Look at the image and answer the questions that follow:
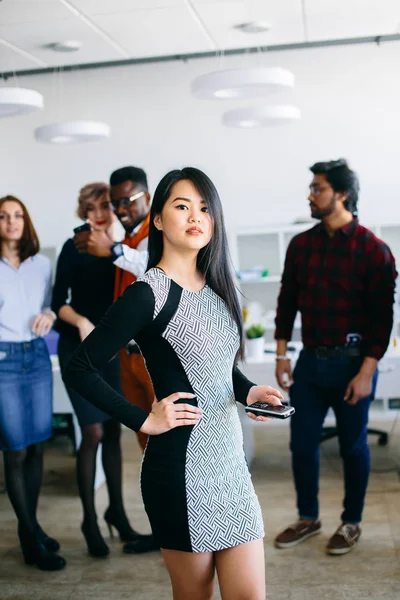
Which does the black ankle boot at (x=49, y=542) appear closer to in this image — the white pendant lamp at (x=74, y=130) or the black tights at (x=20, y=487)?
the black tights at (x=20, y=487)

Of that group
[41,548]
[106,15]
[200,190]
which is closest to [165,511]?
[200,190]

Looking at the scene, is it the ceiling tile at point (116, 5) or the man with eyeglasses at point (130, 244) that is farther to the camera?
the ceiling tile at point (116, 5)

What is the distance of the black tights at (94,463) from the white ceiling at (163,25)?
287 cm

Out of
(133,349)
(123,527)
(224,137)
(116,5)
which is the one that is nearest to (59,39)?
(116,5)

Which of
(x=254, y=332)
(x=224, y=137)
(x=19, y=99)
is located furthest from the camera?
(x=224, y=137)

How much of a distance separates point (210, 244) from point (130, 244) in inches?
48.7

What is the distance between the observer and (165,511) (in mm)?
1766

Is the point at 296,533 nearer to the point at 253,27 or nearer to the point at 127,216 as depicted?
the point at 127,216

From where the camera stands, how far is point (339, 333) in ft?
10.5

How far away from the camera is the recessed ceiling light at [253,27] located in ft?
18.5

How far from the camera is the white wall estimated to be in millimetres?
6797

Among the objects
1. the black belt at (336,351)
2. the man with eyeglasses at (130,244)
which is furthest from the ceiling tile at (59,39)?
the black belt at (336,351)

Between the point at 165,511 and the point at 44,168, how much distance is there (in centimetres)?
610

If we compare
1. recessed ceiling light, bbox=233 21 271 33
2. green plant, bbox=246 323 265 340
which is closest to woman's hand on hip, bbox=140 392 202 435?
green plant, bbox=246 323 265 340
